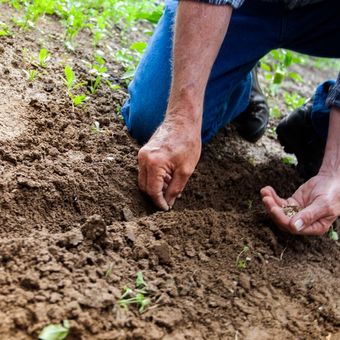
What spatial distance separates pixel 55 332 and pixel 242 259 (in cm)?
69

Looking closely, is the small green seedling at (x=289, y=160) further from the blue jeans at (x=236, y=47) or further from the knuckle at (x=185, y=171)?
the knuckle at (x=185, y=171)

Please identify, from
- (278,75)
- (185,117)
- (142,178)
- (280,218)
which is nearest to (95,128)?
(142,178)

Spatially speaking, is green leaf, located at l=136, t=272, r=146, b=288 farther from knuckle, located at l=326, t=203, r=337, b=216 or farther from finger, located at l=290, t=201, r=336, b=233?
knuckle, located at l=326, t=203, r=337, b=216

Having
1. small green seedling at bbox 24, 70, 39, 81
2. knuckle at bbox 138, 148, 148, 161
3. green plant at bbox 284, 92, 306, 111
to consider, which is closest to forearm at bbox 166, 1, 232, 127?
knuckle at bbox 138, 148, 148, 161

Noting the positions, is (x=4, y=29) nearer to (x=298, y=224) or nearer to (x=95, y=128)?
(x=95, y=128)

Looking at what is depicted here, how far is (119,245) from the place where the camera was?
161 cm

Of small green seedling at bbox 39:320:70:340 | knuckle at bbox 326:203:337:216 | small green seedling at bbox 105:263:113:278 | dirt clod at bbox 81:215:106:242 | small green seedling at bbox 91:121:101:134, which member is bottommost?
small green seedling at bbox 39:320:70:340

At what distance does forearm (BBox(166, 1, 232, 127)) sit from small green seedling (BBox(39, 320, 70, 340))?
0.79 metres

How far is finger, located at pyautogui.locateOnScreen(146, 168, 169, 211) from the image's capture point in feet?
5.86

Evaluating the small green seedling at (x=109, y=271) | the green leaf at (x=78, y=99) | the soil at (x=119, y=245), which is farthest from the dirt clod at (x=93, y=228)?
the green leaf at (x=78, y=99)

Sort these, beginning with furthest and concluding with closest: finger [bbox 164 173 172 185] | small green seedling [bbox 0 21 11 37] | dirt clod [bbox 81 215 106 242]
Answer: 1. small green seedling [bbox 0 21 11 37]
2. finger [bbox 164 173 172 185]
3. dirt clod [bbox 81 215 106 242]

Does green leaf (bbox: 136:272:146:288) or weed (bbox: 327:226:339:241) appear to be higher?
weed (bbox: 327:226:339:241)

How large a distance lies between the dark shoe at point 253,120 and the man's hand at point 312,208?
2.20 ft

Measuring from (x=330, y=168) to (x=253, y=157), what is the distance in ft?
1.83
